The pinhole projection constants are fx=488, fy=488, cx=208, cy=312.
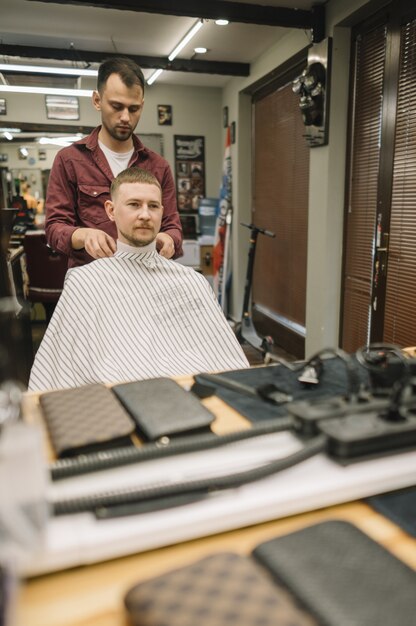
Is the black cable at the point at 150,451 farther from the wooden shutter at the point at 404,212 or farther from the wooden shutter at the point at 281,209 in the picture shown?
the wooden shutter at the point at 281,209

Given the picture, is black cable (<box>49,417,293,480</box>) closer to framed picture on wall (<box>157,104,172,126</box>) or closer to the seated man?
the seated man

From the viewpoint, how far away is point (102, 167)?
2445mm

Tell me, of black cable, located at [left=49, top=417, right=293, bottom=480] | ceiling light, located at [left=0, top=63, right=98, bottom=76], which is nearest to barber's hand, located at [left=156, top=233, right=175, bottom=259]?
black cable, located at [left=49, top=417, right=293, bottom=480]

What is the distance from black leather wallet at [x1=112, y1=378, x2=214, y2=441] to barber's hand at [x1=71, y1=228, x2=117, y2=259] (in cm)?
107

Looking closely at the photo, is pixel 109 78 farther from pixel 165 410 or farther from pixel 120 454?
pixel 120 454

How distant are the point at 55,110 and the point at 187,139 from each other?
1.75 meters

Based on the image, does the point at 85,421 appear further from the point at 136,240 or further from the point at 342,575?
the point at 136,240

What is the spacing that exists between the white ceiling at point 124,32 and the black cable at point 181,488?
3.81 m

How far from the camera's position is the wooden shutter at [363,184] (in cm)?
332

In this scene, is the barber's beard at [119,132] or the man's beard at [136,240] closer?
the man's beard at [136,240]

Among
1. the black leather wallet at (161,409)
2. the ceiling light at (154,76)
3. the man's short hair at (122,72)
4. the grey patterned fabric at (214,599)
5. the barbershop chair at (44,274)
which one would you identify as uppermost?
the ceiling light at (154,76)

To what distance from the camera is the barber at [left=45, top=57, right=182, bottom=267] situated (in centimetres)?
225

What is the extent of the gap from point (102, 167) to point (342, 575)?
225 centimetres

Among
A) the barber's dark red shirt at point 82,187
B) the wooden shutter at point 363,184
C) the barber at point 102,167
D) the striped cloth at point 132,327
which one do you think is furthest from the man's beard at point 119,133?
the wooden shutter at point 363,184
